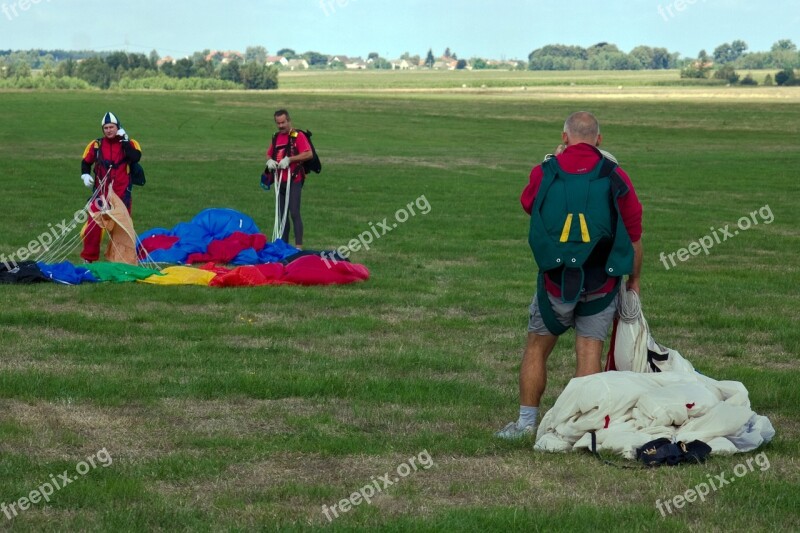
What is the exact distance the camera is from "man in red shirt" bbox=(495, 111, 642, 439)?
6738 millimetres

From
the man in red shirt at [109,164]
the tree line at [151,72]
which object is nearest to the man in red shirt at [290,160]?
the man in red shirt at [109,164]

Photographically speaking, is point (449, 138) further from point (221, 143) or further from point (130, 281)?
point (130, 281)

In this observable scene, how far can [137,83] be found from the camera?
468 feet

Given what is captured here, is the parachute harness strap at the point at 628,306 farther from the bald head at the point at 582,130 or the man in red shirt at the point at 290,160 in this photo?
the man in red shirt at the point at 290,160

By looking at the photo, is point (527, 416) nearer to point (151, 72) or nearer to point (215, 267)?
point (215, 267)

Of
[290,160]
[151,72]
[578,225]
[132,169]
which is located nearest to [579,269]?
[578,225]

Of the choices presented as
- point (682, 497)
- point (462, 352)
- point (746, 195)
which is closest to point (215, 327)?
point (462, 352)

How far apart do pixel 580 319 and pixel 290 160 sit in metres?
9.23

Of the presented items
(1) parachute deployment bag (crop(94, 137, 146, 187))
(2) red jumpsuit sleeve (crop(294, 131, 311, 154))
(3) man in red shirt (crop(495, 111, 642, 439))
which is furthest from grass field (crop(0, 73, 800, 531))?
(1) parachute deployment bag (crop(94, 137, 146, 187))

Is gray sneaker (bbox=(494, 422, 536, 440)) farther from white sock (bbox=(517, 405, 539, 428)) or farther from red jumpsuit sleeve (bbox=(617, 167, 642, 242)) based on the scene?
red jumpsuit sleeve (bbox=(617, 167, 642, 242))

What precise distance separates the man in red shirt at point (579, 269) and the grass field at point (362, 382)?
1.60 ft

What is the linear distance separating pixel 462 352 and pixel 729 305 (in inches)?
142

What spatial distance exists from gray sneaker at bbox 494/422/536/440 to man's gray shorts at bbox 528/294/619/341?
57cm

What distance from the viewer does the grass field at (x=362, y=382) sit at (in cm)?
571
